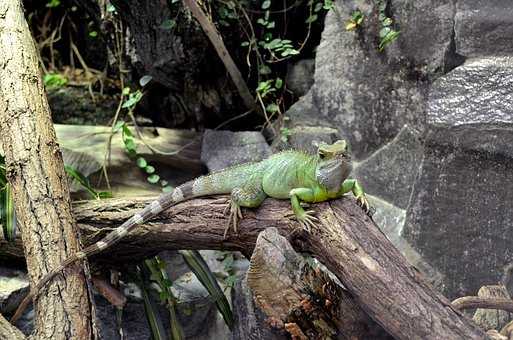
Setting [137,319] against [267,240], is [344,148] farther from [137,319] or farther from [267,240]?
[137,319]

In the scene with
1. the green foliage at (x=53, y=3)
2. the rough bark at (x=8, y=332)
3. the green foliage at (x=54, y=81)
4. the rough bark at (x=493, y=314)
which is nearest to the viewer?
the rough bark at (x=8, y=332)

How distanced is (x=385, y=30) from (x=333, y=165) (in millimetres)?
1551

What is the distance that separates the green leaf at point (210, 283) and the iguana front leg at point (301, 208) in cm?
120

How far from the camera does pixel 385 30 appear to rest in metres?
4.25

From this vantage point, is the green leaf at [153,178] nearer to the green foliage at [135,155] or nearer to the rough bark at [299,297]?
the green foliage at [135,155]

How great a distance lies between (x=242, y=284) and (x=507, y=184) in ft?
5.48

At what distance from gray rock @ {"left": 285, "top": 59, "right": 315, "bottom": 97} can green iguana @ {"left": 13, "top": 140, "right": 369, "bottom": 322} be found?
1.99 metres

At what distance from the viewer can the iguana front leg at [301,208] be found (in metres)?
3.13

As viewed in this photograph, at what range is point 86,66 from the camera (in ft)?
21.7

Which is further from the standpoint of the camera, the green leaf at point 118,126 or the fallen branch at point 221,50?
the green leaf at point 118,126

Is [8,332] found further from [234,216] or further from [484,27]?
[484,27]

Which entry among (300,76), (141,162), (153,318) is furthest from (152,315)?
(300,76)

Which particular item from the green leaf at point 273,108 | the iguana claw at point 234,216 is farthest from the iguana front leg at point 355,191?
the green leaf at point 273,108

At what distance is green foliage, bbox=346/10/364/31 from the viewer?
450 cm
